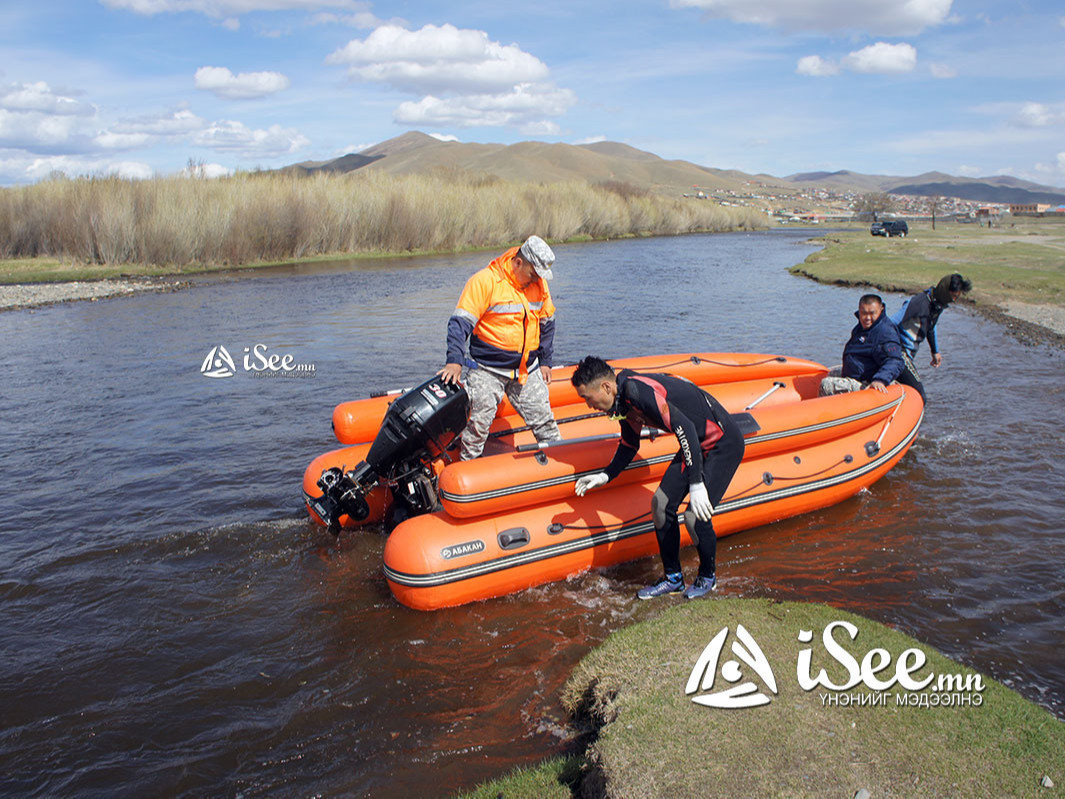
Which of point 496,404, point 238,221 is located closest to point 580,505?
point 496,404

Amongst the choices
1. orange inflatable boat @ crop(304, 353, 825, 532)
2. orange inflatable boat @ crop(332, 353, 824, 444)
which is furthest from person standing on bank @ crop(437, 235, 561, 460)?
orange inflatable boat @ crop(332, 353, 824, 444)

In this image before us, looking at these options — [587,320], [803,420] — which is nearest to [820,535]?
[803,420]

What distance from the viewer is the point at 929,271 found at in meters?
20.3

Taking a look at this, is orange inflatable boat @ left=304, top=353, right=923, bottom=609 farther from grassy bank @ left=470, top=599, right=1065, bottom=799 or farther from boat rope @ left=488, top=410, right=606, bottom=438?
grassy bank @ left=470, top=599, right=1065, bottom=799

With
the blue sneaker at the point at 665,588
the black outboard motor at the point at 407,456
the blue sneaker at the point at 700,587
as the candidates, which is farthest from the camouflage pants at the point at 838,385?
the black outboard motor at the point at 407,456

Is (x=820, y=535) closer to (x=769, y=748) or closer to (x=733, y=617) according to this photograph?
(x=733, y=617)

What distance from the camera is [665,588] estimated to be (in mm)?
4844

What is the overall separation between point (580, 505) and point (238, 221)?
26.9 metres

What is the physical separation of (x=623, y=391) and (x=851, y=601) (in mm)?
2255

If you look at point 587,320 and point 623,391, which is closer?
point 623,391

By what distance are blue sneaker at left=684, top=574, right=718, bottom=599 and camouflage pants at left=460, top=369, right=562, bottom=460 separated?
64.2 inches

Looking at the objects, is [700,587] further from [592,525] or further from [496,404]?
[496,404]

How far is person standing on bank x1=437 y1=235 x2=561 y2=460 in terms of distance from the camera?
515 centimetres

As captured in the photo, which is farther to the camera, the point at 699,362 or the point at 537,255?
the point at 699,362
